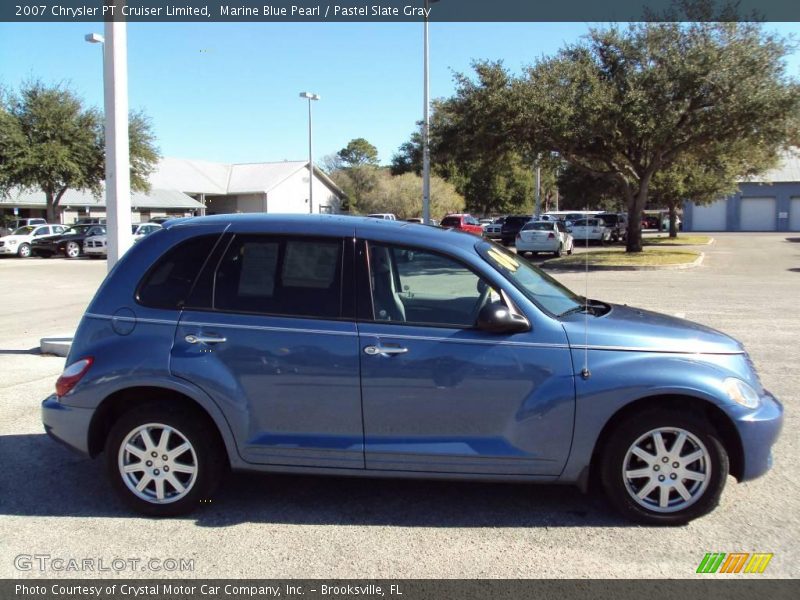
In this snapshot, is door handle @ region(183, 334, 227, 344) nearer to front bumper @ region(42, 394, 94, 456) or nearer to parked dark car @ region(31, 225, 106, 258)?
front bumper @ region(42, 394, 94, 456)

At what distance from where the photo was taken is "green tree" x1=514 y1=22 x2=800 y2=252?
67.0ft

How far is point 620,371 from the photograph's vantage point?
12.6ft

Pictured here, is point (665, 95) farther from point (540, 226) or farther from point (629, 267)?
point (540, 226)

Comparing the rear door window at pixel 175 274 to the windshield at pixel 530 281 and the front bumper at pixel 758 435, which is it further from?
the front bumper at pixel 758 435

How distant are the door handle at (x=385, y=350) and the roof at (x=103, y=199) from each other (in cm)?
4153

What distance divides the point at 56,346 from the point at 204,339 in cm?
590

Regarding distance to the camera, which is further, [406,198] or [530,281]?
[406,198]

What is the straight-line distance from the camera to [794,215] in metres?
54.9

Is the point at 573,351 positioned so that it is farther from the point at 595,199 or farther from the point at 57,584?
the point at 595,199

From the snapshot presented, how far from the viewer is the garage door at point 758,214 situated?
2175 inches

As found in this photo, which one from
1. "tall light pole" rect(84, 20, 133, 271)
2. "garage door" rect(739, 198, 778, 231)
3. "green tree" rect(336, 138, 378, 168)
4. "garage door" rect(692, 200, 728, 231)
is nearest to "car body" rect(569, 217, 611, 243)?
"garage door" rect(692, 200, 728, 231)

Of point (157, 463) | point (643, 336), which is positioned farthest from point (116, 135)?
point (643, 336)

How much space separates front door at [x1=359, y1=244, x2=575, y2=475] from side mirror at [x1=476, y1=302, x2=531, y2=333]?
5cm

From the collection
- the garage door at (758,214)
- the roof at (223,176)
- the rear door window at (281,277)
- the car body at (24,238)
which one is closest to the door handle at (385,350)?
the rear door window at (281,277)
